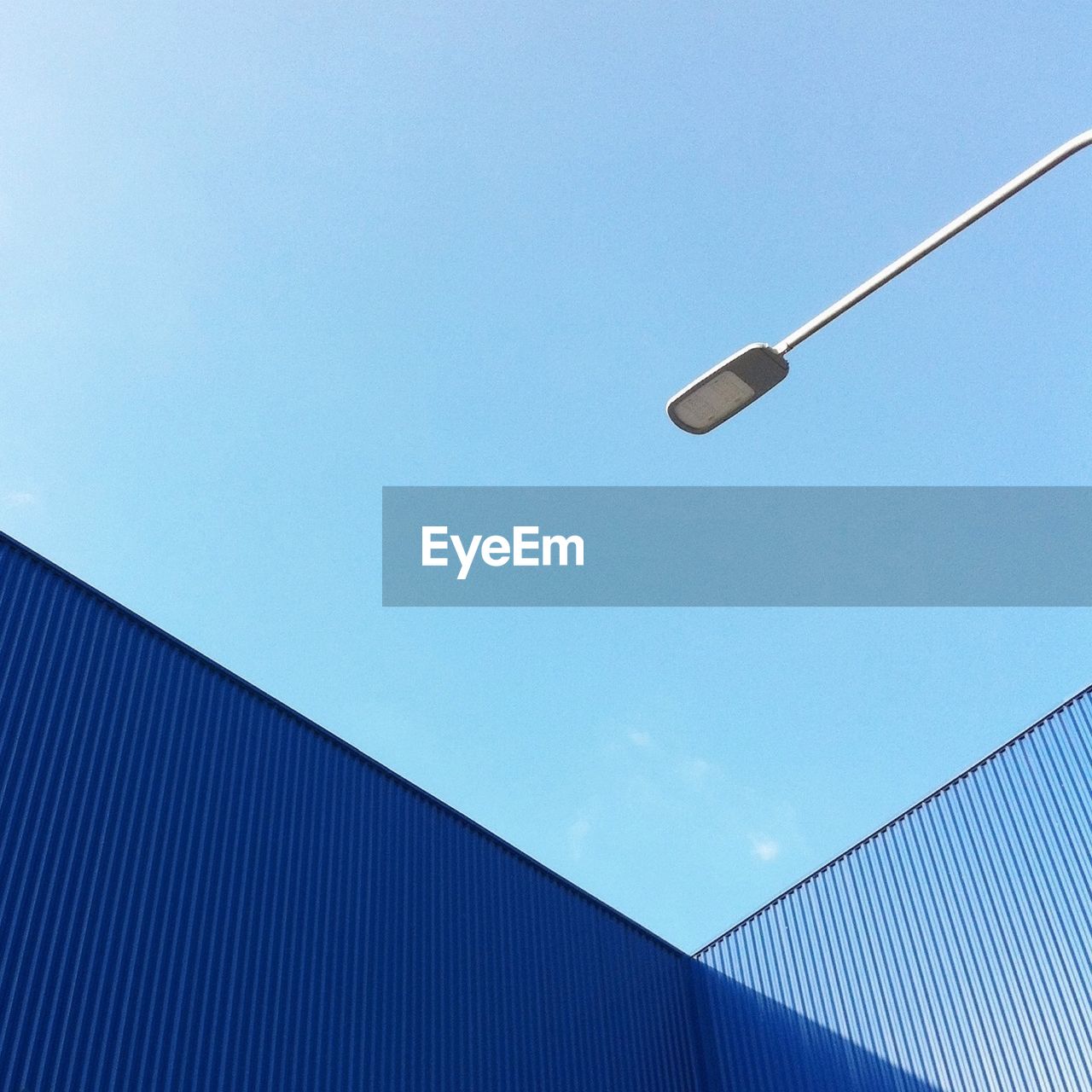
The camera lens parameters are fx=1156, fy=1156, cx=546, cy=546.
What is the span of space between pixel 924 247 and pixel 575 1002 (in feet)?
50.2

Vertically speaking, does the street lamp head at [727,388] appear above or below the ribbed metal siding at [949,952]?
below

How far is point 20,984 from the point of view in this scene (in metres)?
11.5

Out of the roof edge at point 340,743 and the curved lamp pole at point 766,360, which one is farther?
the roof edge at point 340,743

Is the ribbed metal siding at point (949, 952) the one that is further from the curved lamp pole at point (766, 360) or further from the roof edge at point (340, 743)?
the curved lamp pole at point (766, 360)

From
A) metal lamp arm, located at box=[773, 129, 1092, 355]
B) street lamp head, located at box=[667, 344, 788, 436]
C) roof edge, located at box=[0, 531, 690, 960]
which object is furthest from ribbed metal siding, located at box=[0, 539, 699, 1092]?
metal lamp arm, located at box=[773, 129, 1092, 355]

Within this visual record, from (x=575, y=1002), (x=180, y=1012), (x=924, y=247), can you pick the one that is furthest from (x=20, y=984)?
Result: (x=924, y=247)

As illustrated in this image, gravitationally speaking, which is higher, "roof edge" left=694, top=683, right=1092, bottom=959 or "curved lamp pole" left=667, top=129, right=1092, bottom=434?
"roof edge" left=694, top=683, right=1092, bottom=959

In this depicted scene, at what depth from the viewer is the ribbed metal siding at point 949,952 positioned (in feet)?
54.5

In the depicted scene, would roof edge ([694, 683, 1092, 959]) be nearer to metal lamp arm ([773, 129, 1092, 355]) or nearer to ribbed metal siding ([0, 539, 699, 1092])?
ribbed metal siding ([0, 539, 699, 1092])

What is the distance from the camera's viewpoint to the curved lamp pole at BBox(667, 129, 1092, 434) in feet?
20.0

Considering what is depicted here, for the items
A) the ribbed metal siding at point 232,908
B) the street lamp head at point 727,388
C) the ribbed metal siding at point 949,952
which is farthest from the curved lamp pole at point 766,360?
the ribbed metal siding at point 949,952

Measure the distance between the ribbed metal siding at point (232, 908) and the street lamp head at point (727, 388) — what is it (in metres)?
9.01

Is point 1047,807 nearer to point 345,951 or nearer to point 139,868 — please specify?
point 345,951

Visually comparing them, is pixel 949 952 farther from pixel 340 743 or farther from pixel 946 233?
pixel 946 233
